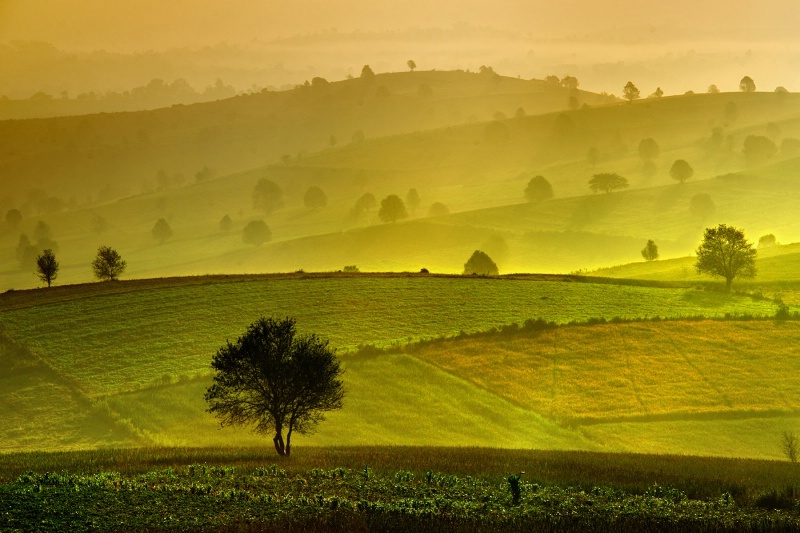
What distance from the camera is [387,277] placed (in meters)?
85.5

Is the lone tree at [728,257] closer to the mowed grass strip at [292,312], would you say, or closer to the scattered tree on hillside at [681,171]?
the mowed grass strip at [292,312]

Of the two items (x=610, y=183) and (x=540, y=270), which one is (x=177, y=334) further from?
(x=610, y=183)

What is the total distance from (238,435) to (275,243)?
4621 inches

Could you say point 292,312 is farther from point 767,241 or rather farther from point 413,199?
point 413,199

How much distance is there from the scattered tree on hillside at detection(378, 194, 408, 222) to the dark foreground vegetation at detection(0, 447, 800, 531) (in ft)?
442

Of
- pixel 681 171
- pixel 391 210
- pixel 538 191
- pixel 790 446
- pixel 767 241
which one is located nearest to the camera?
pixel 790 446

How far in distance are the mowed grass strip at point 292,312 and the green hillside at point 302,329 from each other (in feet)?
0.63

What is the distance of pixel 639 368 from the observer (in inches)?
2338

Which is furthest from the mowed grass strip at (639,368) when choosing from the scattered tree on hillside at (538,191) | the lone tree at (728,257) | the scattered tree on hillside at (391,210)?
the scattered tree on hillside at (538,191)

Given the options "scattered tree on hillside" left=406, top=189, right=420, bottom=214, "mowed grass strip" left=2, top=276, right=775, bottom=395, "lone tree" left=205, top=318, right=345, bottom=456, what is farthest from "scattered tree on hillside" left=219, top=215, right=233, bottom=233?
"lone tree" left=205, top=318, right=345, bottom=456

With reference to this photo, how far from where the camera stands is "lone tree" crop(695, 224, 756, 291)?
81.9 meters

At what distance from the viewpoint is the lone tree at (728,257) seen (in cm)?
8194

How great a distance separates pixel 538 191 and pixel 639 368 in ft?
402

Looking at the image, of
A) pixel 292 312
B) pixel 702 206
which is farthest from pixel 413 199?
pixel 292 312
